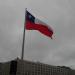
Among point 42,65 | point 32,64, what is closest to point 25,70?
point 32,64

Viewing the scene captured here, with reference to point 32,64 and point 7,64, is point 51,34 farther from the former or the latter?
point 7,64

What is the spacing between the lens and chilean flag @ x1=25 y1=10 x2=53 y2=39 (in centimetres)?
4338

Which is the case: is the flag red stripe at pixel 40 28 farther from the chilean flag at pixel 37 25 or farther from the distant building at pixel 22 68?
the distant building at pixel 22 68

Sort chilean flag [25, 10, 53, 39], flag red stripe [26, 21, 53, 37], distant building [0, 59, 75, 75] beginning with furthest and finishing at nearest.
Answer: distant building [0, 59, 75, 75] → chilean flag [25, 10, 53, 39] → flag red stripe [26, 21, 53, 37]

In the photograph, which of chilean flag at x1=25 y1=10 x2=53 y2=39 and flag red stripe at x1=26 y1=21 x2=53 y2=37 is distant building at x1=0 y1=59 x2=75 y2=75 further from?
chilean flag at x1=25 y1=10 x2=53 y2=39

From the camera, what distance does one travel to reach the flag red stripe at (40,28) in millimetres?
43219

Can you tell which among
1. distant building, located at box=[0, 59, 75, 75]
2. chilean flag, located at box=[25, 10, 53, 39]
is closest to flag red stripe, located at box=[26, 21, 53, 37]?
chilean flag, located at box=[25, 10, 53, 39]

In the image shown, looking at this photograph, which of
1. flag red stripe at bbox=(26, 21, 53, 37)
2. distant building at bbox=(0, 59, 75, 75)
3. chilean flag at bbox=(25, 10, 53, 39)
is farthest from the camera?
distant building at bbox=(0, 59, 75, 75)

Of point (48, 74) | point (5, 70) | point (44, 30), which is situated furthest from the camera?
point (48, 74)

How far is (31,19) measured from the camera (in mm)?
43969

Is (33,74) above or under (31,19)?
under

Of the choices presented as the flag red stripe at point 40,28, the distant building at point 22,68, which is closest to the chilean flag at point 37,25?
the flag red stripe at point 40,28

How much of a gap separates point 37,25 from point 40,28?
0.76 metres

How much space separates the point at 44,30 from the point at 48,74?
11864 millimetres
